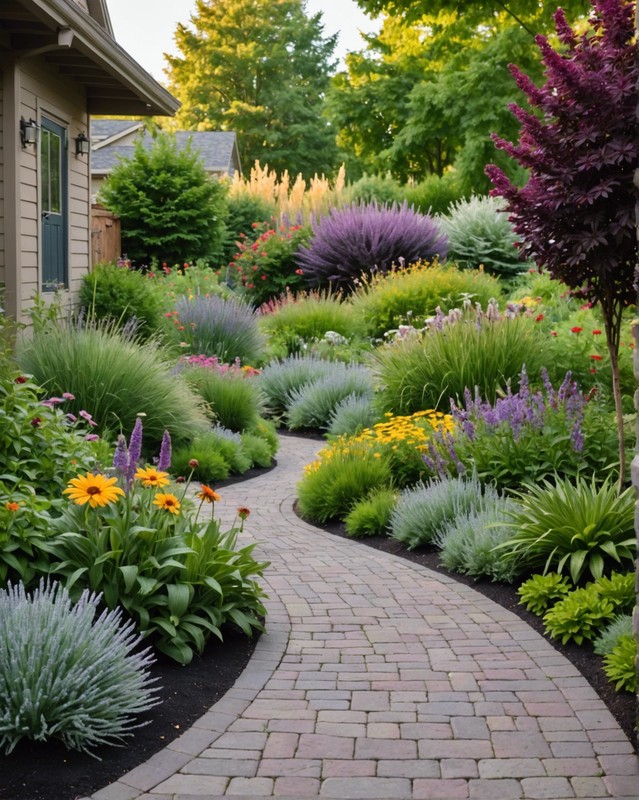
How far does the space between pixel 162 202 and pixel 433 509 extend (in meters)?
14.3

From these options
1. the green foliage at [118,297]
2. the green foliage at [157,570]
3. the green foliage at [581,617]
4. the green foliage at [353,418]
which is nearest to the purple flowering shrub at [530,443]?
the green foliage at [581,617]

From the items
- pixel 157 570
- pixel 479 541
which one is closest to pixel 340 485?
pixel 479 541

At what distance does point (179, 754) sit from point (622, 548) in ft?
9.21

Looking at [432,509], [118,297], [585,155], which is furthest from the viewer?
[118,297]

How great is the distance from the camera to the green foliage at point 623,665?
411cm

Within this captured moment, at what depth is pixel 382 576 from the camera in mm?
6020

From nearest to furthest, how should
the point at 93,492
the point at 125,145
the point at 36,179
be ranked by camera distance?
the point at 93,492 → the point at 36,179 → the point at 125,145

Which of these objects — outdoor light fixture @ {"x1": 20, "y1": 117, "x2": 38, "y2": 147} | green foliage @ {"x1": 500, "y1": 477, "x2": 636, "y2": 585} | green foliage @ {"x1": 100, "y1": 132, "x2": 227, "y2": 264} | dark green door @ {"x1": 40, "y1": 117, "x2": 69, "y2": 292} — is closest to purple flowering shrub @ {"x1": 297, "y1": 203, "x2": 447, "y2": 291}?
green foliage @ {"x1": 100, "y1": 132, "x2": 227, "y2": 264}

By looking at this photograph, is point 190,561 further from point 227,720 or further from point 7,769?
point 7,769

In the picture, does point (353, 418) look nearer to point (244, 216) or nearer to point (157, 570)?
point (157, 570)

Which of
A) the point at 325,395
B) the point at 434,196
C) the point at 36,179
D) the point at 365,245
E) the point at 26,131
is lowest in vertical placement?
the point at 325,395

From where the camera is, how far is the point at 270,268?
20062 millimetres

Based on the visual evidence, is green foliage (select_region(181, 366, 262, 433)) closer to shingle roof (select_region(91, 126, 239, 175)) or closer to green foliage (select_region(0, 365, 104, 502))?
green foliage (select_region(0, 365, 104, 502))

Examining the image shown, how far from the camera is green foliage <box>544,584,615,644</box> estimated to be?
4.71m
